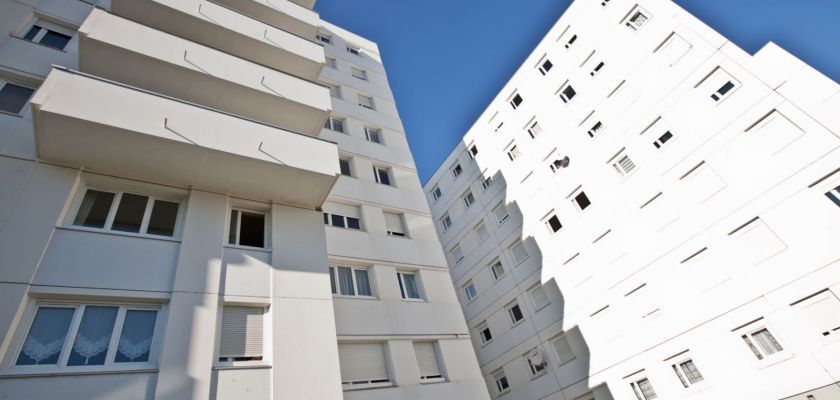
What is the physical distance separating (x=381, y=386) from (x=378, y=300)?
2134 mm

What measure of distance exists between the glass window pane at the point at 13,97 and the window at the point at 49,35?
1.88 m

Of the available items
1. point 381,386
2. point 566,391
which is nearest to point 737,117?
point 566,391

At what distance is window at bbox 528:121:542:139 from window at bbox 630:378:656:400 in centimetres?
1255

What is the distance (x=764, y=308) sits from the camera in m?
11.0

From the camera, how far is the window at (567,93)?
19.7 m

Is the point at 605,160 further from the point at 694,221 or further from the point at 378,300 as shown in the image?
the point at 378,300

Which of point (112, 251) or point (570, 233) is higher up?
point (570, 233)

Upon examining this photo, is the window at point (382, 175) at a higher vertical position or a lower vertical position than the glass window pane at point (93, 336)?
higher

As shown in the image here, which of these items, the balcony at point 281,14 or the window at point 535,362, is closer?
the balcony at point 281,14

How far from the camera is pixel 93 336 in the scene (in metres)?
5.83

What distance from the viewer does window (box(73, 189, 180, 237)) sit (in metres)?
7.11

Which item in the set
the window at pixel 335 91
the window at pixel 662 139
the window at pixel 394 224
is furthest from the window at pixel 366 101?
the window at pixel 662 139

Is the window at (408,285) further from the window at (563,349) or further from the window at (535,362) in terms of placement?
the window at (535,362)

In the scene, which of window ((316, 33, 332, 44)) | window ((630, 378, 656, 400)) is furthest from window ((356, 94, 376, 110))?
window ((630, 378, 656, 400))
